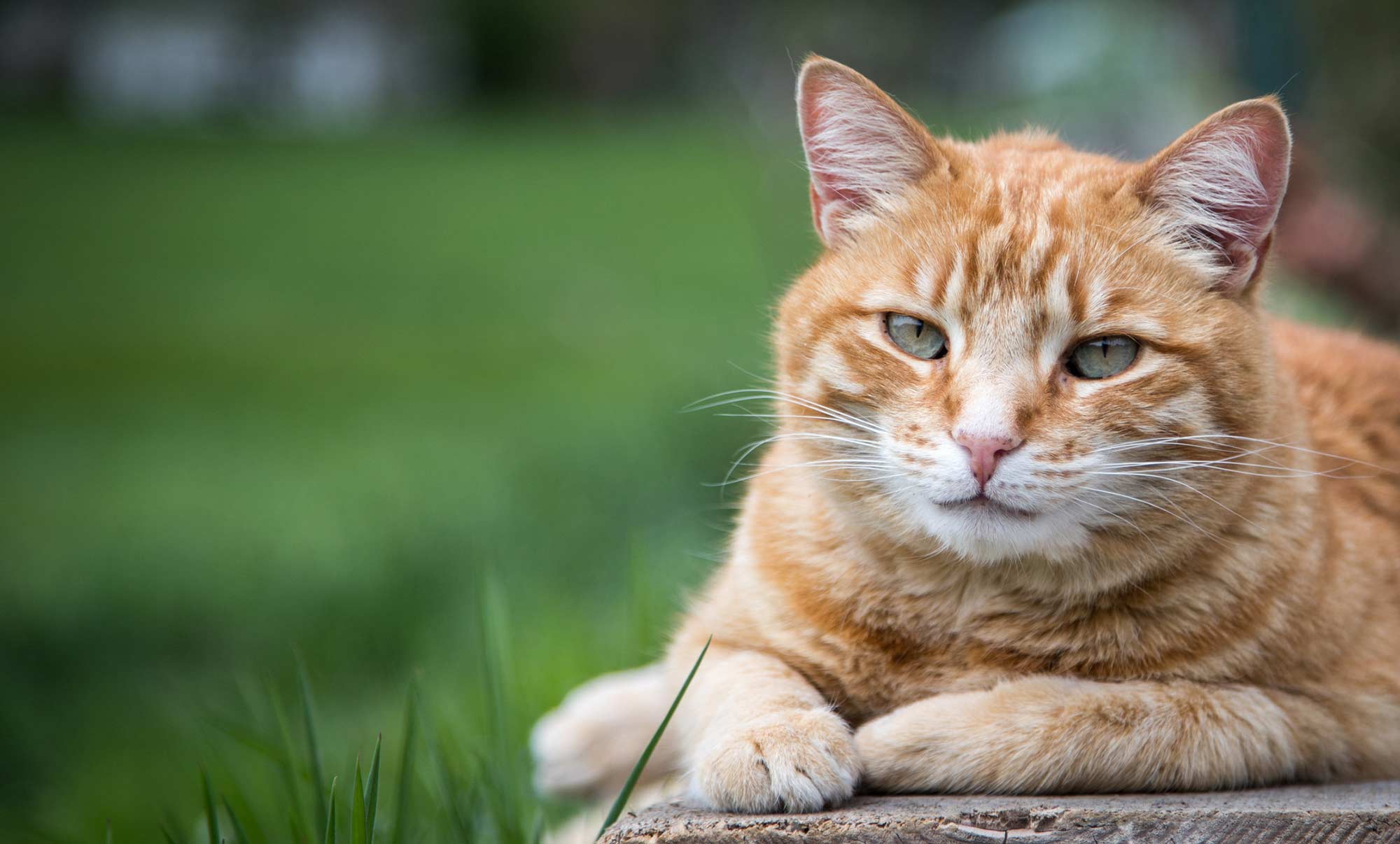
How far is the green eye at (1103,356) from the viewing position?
5.99ft

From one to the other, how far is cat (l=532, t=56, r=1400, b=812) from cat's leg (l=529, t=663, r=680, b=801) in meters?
0.67

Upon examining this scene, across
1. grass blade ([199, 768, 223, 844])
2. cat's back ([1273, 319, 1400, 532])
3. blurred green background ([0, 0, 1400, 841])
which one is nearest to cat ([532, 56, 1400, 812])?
cat's back ([1273, 319, 1400, 532])

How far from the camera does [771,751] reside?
5.46 ft

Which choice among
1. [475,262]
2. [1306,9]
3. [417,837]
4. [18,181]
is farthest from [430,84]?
[417,837]

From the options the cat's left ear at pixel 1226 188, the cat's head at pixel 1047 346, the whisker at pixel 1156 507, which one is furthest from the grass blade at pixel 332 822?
the cat's left ear at pixel 1226 188

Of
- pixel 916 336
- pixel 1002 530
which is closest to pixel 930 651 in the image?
pixel 1002 530

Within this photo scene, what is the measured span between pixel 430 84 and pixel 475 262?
51.9ft

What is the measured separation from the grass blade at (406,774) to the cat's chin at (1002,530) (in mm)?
901

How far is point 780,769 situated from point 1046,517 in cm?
51

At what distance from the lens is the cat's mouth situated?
174 cm

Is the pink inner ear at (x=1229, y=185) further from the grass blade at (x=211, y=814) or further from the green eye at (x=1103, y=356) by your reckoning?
the grass blade at (x=211, y=814)

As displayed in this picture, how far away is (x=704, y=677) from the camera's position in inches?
79.7

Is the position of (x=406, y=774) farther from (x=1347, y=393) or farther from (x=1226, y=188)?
(x=1347, y=393)

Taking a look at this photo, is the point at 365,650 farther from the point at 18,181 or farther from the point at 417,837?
the point at 18,181
